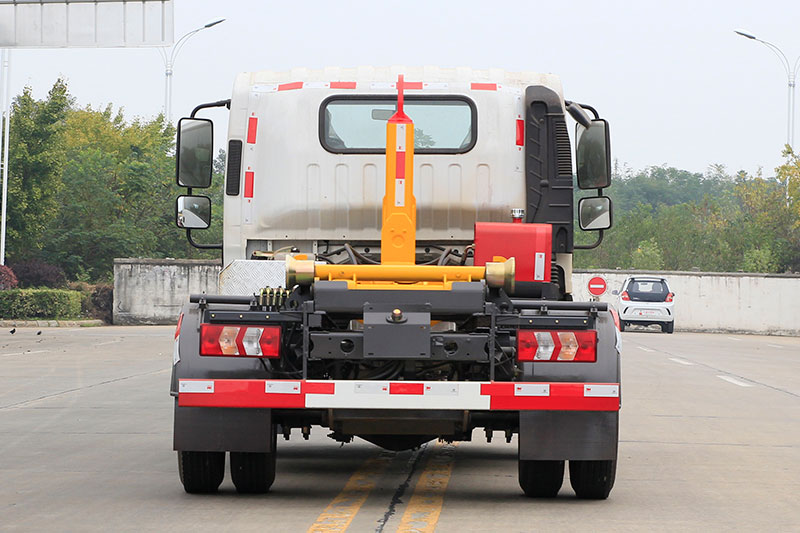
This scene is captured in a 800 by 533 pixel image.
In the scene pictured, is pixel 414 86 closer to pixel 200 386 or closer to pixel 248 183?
pixel 248 183

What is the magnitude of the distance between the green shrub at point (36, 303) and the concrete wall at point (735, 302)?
20.0m

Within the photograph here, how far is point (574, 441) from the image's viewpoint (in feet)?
23.7

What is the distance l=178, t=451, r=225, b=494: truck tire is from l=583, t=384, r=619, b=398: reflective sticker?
86.8 inches

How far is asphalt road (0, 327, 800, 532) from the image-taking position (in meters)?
7.23

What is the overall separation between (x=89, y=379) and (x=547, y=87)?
11.4 metres

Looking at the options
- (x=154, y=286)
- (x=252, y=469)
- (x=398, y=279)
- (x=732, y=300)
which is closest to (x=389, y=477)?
(x=252, y=469)

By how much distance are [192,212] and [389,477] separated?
2413mm

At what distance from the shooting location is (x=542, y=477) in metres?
7.91

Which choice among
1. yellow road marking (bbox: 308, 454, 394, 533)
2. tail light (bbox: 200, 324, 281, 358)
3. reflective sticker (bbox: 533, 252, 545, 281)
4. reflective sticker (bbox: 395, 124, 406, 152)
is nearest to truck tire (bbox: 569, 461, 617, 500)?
reflective sticker (bbox: 533, 252, 545, 281)

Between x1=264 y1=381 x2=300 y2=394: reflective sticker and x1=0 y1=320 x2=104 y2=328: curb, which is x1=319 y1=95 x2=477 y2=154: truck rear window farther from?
x1=0 y1=320 x2=104 y2=328: curb

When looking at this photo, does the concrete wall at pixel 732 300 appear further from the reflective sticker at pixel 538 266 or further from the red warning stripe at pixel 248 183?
the reflective sticker at pixel 538 266

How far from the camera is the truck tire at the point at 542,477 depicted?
7.86 metres

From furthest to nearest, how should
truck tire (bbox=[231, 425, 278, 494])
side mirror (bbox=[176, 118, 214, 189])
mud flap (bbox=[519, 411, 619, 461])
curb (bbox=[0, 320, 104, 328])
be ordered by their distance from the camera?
curb (bbox=[0, 320, 104, 328]) < side mirror (bbox=[176, 118, 214, 189]) < truck tire (bbox=[231, 425, 278, 494]) < mud flap (bbox=[519, 411, 619, 461])

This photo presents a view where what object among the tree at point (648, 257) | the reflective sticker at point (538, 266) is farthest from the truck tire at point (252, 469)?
the tree at point (648, 257)
